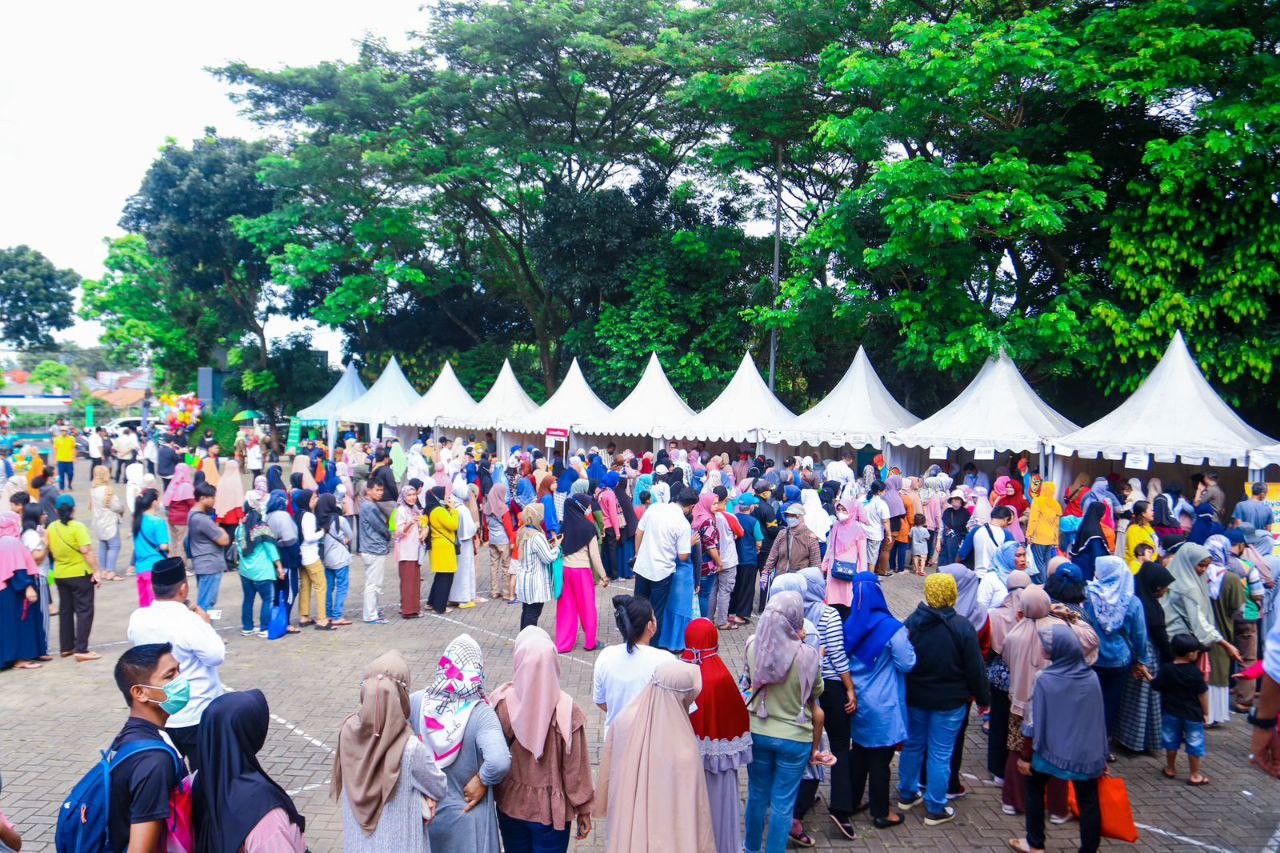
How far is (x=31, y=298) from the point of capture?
4228 cm

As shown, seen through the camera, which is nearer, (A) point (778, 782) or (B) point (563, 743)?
(B) point (563, 743)

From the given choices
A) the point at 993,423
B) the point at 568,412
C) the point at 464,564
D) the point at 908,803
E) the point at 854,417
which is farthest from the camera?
the point at 568,412

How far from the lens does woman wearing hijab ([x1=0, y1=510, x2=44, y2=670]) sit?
7.56m

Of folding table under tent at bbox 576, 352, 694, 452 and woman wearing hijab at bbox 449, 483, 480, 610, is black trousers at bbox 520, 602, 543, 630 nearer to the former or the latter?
woman wearing hijab at bbox 449, 483, 480, 610

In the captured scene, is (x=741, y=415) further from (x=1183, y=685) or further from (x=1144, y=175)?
(x=1183, y=685)

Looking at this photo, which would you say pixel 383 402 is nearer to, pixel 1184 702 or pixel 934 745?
pixel 934 745

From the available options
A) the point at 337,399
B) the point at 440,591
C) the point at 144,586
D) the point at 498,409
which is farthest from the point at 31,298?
the point at 440,591

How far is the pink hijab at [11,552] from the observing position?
→ 24.6ft

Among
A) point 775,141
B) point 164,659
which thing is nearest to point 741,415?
point 775,141

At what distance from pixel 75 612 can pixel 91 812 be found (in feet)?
20.6

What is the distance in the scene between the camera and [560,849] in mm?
3930

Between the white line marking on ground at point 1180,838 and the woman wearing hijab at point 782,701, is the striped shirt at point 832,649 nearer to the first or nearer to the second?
the woman wearing hijab at point 782,701

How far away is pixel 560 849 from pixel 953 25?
17.9 m

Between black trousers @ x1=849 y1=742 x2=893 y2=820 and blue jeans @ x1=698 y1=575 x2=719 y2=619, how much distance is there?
4165mm
